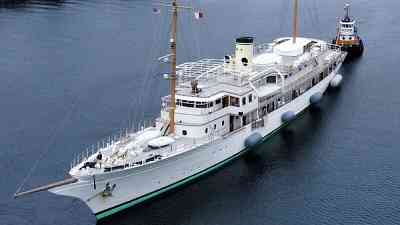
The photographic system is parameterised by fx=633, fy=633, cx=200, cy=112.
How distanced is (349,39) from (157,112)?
5114 centimetres

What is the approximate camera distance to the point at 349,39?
382 ft

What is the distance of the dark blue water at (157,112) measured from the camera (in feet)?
187

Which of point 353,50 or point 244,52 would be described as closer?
point 244,52

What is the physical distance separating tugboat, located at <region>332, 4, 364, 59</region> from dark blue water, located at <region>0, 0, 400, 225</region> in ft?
8.18

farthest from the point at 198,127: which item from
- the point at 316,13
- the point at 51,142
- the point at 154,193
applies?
the point at 316,13

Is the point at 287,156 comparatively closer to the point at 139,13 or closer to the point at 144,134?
the point at 144,134

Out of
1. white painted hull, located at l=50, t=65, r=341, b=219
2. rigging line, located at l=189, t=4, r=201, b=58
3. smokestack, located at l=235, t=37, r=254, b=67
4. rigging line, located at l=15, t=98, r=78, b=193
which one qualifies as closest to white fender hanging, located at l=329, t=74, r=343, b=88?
rigging line, located at l=189, t=4, r=201, b=58

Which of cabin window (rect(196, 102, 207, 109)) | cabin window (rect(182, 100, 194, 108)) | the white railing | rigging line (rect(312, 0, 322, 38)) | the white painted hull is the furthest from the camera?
rigging line (rect(312, 0, 322, 38))

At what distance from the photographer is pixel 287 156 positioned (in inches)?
2724

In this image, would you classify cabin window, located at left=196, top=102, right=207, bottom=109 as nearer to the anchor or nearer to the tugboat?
the anchor

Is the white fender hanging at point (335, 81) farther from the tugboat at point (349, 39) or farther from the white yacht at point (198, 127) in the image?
the tugboat at point (349, 39)

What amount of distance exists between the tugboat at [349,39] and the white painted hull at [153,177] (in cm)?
5302

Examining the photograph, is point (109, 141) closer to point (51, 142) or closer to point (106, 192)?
point (51, 142)

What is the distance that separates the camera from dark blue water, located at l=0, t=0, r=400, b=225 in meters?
56.9
